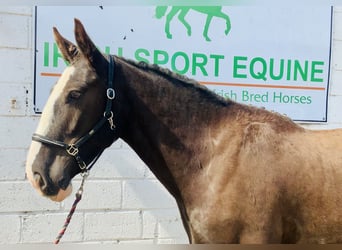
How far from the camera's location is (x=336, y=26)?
6.57 ft

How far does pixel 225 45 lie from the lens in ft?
6.24

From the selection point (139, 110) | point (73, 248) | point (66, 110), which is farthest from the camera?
point (73, 248)

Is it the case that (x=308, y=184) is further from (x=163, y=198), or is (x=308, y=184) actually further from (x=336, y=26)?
(x=336, y=26)

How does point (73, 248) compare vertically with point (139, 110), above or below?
below

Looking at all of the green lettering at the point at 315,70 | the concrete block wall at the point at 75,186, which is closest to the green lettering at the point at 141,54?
the concrete block wall at the point at 75,186

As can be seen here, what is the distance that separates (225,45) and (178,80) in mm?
389

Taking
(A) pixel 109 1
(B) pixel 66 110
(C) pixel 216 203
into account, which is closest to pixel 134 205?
(C) pixel 216 203

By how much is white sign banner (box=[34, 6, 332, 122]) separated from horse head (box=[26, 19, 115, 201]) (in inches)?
10.8

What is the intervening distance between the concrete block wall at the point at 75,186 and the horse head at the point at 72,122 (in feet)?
1.05

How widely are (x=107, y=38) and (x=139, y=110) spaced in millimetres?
476

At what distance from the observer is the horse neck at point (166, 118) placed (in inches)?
65.2

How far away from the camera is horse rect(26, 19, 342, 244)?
1.57 metres

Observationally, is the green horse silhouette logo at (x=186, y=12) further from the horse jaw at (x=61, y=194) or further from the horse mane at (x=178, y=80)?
the horse jaw at (x=61, y=194)

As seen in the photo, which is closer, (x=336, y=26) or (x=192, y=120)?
(x=192, y=120)
